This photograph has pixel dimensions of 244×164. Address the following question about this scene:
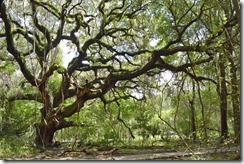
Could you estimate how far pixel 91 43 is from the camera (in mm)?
5379

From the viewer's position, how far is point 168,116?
604 cm

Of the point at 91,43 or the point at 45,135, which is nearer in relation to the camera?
the point at 45,135

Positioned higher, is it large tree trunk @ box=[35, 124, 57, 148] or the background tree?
the background tree

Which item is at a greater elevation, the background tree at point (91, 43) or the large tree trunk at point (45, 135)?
the background tree at point (91, 43)

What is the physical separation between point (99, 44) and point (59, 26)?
783 mm

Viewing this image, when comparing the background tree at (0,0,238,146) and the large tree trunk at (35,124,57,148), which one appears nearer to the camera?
the background tree at (0,0,238,146)

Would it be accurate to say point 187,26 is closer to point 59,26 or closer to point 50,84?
point 59,26

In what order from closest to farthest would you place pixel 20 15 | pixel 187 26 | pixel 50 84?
1. pixel 187 26
2. pixel 20 15
3. pixel 50 84

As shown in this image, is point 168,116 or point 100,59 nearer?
point 100,59

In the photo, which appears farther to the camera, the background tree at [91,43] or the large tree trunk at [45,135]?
the large tree trunk at [45,135]

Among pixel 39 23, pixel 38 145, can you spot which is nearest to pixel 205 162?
pixel 38 145

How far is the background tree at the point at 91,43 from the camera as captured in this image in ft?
14.6

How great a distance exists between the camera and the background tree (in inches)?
175

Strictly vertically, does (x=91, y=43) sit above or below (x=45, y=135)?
above
